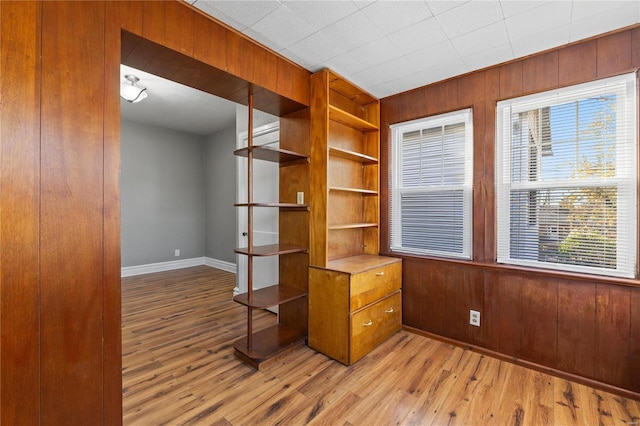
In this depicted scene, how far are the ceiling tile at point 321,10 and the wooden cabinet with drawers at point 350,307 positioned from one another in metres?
1.77

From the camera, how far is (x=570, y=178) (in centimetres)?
210

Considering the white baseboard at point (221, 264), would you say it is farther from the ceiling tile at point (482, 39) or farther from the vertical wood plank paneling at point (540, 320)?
the ceiling tile at point (482, 39)

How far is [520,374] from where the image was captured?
83.6 inches

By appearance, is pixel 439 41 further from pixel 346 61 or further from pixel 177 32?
pixel 177 32

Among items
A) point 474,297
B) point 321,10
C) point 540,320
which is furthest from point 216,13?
point 540,320

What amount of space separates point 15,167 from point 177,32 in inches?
42.0

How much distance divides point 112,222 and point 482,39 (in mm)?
2627

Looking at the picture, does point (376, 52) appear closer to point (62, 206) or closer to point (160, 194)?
point (62, 206)

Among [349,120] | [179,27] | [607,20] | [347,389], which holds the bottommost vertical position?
[347,389]

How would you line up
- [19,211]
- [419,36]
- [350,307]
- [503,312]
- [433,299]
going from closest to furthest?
[19,211], [419,36], [350,307], [503,312], [433,299]

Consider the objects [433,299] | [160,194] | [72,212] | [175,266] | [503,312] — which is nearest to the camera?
[72,212]

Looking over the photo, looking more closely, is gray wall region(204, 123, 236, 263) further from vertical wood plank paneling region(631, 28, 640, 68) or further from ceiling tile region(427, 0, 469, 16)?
vertical wood plank paneling region(631, 28, 640, 68)

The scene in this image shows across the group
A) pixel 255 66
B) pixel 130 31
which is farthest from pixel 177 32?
pixel 255 66

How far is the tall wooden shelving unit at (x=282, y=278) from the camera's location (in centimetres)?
222
